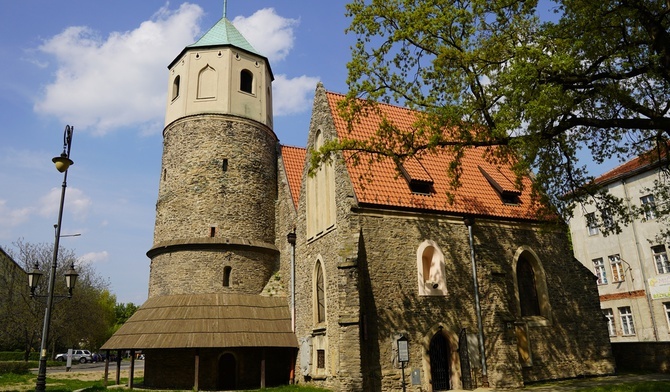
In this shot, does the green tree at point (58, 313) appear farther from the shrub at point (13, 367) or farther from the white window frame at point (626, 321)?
the white window frame at point (626, 321)

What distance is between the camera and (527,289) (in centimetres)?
1888

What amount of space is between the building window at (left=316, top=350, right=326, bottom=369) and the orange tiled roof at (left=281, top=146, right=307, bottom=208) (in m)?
6.77

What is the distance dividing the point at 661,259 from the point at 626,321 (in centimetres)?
458

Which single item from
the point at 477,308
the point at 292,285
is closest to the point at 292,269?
the point at 292,285

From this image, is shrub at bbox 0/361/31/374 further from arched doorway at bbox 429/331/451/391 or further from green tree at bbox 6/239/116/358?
arched doorway at bbox 429/331/451/391

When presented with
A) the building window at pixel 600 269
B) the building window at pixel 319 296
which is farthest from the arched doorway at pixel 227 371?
the building window at pixel 600 269

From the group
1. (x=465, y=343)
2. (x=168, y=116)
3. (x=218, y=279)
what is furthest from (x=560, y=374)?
(x=168, y=116)

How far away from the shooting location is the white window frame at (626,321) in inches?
1124

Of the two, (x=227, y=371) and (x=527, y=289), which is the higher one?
(x=527, y=289)

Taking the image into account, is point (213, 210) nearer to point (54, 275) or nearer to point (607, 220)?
point (54, 275)

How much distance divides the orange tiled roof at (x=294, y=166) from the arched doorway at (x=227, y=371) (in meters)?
6.90

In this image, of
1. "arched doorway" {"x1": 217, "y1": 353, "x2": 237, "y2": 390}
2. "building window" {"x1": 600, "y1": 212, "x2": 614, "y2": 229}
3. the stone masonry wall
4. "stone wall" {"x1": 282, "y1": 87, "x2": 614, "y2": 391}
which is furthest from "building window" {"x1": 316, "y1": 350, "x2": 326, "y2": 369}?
"building window" {"x1": 600, "y1": 212, "x2": 614, "y2": 229}

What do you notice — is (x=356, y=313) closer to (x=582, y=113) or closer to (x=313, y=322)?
(x=313, y=322)

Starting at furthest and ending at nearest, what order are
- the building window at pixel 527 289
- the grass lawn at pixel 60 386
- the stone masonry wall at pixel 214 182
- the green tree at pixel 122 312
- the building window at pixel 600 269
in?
the green tree at pixel 122 312, the building window at pixel 600 269, the stone masonry wall at pixel 214 182, the building window at pixel 527 289, the grass lawn at pixel 60 386
